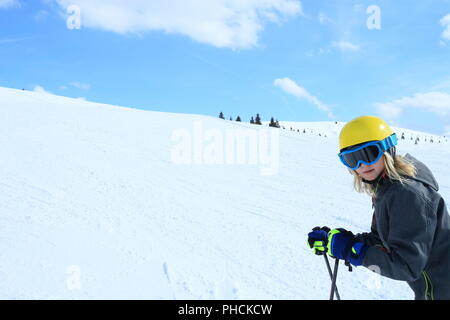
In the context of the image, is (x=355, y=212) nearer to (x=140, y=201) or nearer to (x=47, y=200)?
(x=140, y=201)

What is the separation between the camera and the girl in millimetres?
1757

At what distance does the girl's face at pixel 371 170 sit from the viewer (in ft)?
6.89

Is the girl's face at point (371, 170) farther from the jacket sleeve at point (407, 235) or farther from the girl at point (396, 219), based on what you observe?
the jacket sleeve at point (407, 235)

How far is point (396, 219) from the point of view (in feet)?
5.93

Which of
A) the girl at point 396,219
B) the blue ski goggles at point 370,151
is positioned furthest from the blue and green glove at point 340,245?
the blue ski goggles at point 370,151

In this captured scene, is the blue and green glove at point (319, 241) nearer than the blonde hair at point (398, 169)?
No

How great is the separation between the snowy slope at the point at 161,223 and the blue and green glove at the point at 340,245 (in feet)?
4.87

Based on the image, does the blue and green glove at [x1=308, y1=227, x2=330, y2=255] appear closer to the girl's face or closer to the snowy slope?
the girl's face

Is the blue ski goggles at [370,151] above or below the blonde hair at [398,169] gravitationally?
above

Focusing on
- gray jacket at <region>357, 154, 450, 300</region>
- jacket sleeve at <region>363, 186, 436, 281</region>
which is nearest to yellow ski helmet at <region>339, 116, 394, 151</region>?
gray jacket at <region>357, 154, 450, 300</region>
